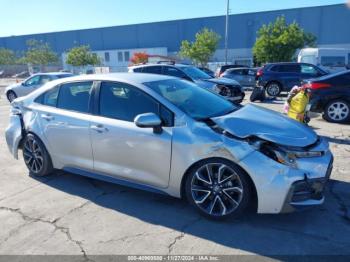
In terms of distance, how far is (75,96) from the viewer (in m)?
4.45

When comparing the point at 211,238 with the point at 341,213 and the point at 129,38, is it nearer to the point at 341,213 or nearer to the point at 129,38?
the point at 341,213

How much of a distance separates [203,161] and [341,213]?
1.72m

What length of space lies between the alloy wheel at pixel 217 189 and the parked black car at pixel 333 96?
612 cm

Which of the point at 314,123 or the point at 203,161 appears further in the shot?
the point at 314,123

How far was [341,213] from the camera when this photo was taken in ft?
12.0

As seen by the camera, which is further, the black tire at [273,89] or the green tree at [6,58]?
the green tree at [6,58]

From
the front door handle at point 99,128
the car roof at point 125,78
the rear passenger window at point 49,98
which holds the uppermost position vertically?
the car roof at point 125,78

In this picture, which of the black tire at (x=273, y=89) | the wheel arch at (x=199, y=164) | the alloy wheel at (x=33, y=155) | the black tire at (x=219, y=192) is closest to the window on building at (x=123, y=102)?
the wheel arch at (x=199, y=164)

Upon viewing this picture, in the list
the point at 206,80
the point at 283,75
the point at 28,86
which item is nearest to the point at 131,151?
the point at 206,80

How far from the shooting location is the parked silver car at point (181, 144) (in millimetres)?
3230

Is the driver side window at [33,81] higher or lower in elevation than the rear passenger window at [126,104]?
lower

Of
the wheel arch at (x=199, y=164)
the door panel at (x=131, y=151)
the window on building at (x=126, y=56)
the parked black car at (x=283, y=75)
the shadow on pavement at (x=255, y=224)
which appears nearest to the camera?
the shadow on pavement at (x=255, y=224)

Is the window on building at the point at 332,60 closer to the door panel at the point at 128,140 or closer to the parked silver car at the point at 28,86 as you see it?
the parked silver car at the point at 28,86

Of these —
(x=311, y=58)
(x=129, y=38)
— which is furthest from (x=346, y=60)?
(x=129, y=38)
